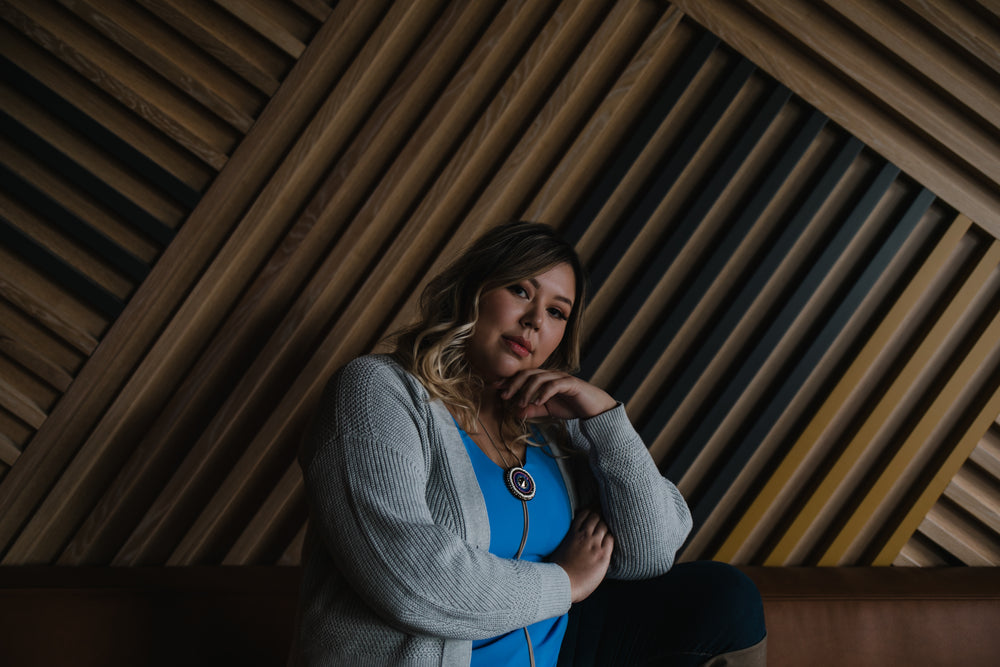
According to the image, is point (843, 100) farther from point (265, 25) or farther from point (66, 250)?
point (66, 250)

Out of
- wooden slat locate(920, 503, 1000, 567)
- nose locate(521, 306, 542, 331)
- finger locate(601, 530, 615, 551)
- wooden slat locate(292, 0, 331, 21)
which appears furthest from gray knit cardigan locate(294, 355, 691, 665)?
wooden slat locate(920, 503, 1000, 567)

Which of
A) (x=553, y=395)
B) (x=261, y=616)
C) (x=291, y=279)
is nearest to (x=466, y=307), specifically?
(x=553, y=395)

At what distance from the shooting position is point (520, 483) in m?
1.15

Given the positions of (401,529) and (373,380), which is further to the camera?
(373,380)

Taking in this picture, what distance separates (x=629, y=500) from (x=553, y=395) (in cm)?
22

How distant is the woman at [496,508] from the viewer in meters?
0.95

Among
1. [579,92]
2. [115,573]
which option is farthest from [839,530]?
[115,573]

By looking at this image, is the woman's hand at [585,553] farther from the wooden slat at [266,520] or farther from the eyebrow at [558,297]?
the wooden slat at [266,520]

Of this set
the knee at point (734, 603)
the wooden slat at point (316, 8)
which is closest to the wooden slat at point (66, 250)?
the wooden slat at point (316, 8)

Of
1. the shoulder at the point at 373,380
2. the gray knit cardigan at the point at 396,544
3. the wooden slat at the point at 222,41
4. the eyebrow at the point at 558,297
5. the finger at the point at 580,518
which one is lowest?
the gray knit cardigan at the point at 396,544

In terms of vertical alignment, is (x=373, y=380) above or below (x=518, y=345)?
below

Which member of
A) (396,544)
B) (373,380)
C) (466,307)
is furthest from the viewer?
(466,307)

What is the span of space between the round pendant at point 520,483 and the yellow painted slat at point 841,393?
0.84 meters

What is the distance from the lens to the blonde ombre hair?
3.92ft
